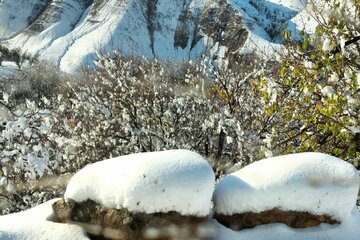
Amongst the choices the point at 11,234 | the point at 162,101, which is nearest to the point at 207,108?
the point at 162,101

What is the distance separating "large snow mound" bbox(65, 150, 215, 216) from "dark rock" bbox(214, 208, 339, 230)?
0.48 meters

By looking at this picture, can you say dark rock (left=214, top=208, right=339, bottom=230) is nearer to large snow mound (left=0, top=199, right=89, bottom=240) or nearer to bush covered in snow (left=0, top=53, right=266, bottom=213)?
large snow mound (left=0, top=199, right=89, bottom=240)

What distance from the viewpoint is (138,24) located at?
14975cm

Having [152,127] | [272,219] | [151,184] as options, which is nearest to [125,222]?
[151,184]

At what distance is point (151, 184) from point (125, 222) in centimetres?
55

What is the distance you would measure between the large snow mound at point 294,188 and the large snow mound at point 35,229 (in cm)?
195

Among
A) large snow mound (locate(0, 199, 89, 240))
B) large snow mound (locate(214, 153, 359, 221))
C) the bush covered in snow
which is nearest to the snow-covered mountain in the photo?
the bush covered in snow

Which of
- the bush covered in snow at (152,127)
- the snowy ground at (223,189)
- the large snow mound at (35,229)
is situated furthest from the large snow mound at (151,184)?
the bush covered in snow at (152,127)

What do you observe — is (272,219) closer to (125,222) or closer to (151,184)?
(151,184)

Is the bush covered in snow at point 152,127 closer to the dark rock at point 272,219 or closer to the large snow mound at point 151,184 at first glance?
the dark rock at point 272,219

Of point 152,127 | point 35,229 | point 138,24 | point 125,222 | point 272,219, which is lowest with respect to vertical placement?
point 138,24

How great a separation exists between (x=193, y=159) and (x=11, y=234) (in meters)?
2.39

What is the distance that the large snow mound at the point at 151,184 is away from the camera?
5.27m

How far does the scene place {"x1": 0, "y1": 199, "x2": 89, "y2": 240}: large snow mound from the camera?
5281 mm
